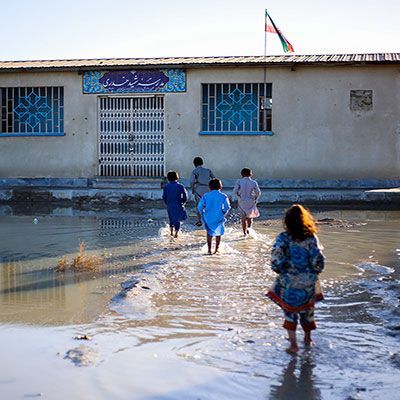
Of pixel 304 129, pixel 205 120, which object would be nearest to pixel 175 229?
pixel 205 120

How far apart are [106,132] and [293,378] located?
16360 millimetres

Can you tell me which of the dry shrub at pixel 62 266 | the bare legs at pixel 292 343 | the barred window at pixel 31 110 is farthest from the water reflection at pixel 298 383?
the barred window at pixel 31 110

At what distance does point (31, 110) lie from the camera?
2109cm

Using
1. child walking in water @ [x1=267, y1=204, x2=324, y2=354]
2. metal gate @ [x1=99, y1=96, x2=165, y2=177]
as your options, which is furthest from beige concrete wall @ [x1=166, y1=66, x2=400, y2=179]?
child walking in water @ [x1=267, y1=204, x2=324, y2=354]

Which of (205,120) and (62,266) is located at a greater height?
(205,120)

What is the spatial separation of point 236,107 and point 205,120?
927 millimetres

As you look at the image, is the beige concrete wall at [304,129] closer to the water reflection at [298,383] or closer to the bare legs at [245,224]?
the bare legs at [245,224]

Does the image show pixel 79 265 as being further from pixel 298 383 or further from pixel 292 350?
pixel 298 383

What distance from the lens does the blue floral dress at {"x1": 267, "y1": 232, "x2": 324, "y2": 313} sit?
18.7ft

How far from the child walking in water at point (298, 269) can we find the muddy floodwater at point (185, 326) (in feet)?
0.83

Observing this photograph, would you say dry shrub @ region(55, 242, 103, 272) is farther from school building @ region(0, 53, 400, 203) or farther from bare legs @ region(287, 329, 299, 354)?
school building @ region(0, 53, 400, 203)

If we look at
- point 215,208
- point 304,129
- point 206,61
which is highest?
point 206,61

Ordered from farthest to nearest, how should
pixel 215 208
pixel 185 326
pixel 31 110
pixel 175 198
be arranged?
pixel 31 110, pixel 175 198, pixel 215 208, pixel 185 326

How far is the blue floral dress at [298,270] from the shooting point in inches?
225
